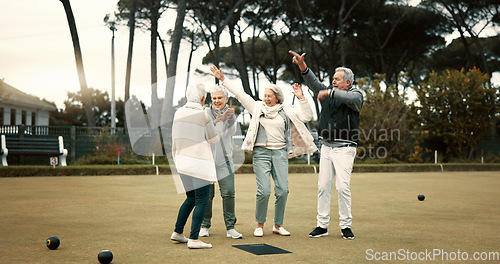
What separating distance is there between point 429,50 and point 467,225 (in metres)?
33.2

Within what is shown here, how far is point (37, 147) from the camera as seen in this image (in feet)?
67.4

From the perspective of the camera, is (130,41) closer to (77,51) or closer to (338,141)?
(77,51)

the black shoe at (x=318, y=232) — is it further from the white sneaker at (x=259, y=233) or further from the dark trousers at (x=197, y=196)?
the dark trousers at (x=197, y=196)

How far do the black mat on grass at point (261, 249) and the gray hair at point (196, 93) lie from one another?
143 centimetres

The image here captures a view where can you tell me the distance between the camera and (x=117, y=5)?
35.0 m

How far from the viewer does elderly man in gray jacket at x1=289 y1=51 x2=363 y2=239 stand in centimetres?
611

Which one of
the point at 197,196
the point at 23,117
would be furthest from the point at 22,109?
the point at 197,196

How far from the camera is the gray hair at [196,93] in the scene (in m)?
5.54

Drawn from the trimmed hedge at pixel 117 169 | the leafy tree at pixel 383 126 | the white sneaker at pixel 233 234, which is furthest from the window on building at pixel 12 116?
the white sneaker at pixel 233 234

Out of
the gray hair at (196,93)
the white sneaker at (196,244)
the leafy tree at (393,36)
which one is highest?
the leafy tree at (393,36)

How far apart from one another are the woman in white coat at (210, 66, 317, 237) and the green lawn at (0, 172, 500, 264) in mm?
375

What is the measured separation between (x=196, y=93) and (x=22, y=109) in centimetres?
3609

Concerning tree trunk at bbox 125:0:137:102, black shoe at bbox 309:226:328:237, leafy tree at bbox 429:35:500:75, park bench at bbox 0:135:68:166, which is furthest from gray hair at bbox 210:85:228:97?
leafy tree at bbox 429:35:500:75

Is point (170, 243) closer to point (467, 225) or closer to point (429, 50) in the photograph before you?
point (467, 225)
